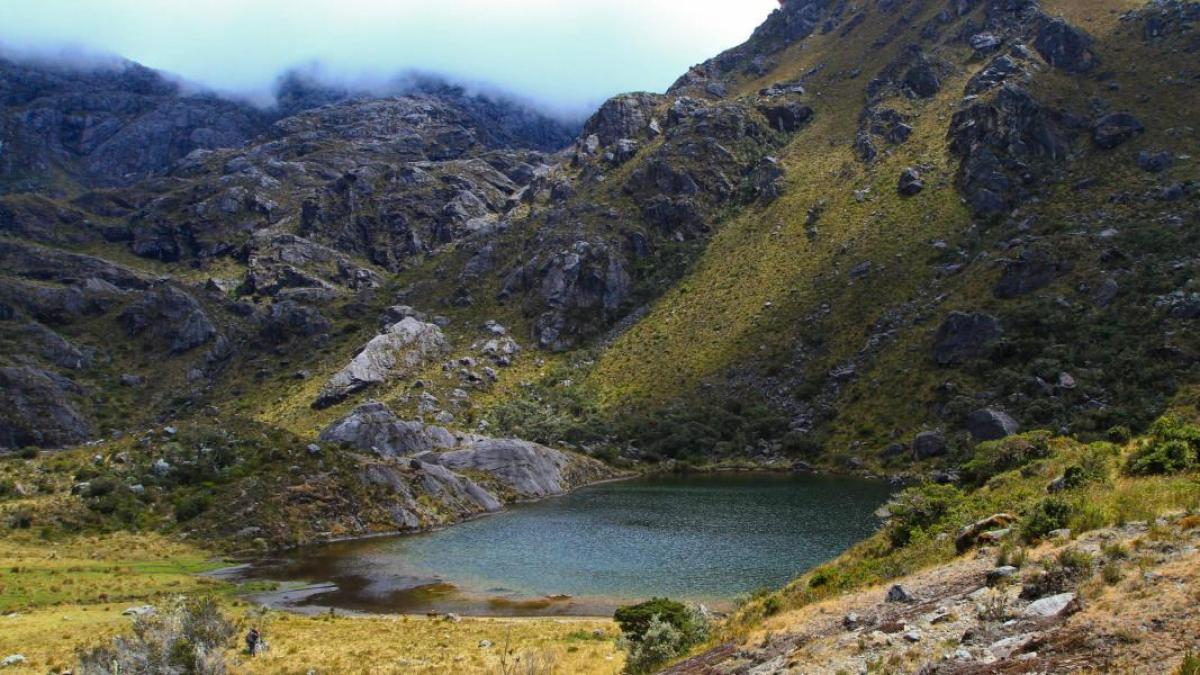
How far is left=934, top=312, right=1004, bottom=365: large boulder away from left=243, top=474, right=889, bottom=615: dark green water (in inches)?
1151

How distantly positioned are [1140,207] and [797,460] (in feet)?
236

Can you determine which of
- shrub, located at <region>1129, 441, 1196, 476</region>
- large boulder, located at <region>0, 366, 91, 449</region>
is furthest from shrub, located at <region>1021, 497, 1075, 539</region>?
large boulder, located at <region>0, 366, 91, 449</region>

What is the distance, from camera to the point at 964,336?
118 m

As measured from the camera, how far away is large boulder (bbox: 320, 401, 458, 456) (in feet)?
391

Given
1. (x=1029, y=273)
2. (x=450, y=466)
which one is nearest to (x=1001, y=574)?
(x=450, y=466)

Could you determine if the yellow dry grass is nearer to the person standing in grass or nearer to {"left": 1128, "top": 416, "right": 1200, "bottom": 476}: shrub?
the person standing in grass

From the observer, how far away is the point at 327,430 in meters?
124

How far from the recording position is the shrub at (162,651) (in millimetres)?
24922

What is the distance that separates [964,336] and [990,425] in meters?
21.5

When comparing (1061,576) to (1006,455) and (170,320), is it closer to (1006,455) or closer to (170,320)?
(1006,455)

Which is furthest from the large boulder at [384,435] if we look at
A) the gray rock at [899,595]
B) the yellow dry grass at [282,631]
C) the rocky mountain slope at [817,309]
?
the gray rock at [899,595]

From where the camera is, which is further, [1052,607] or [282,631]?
[282,631]

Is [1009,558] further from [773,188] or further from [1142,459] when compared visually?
[773,188]

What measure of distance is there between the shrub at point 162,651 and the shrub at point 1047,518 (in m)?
28.8
